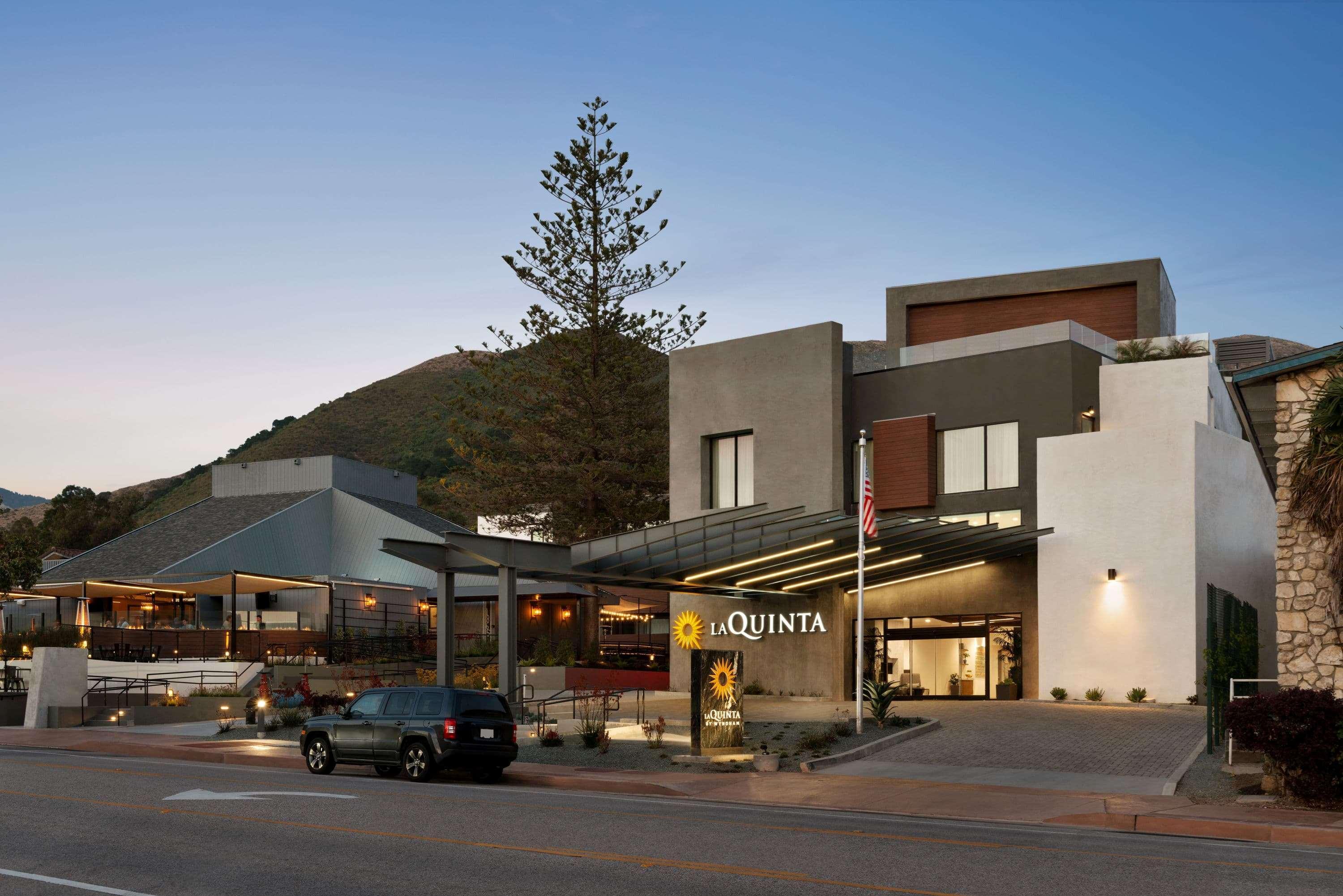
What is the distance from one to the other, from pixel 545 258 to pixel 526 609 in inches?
602

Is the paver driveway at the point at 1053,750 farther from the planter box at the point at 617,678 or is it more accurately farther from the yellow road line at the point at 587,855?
the planter box at the point at 617,678

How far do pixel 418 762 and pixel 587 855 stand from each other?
9167mm

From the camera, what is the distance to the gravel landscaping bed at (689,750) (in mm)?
22656

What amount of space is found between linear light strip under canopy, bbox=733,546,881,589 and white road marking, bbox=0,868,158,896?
872 inches

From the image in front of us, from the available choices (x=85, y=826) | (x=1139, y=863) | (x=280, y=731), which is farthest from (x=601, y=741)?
(x=1139, y=863)

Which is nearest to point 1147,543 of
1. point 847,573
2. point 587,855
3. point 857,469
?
point 847,573

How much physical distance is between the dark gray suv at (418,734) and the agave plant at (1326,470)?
40.7 feet

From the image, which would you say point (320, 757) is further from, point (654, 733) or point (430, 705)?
point (654, 733)

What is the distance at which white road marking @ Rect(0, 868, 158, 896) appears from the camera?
9953mm

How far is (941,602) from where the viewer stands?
37.6 meters

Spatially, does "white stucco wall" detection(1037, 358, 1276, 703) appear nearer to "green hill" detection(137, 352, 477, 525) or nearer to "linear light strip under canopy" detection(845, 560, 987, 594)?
"linear light strip under canopy" detection(845, 560, 987, 594)

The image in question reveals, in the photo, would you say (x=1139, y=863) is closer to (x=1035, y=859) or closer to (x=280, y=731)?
(x=1035, y=859)

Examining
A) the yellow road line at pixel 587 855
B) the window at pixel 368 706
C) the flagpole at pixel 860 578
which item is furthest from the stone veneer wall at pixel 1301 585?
the window at pixel 368 706

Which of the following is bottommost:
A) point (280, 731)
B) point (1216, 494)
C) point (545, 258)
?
point (280, 731)
